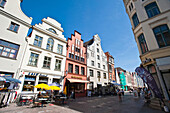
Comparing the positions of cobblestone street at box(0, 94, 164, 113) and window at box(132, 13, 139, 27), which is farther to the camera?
window at box(132, 13, 139, 27)

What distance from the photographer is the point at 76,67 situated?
19859 millimetres

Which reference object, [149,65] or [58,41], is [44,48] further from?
[149,65]

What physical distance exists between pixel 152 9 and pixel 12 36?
1924 cm

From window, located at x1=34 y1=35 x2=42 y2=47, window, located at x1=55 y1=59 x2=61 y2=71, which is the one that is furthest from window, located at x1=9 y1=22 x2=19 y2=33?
window, located at x1=55 y1=59 x2=61 y2=71

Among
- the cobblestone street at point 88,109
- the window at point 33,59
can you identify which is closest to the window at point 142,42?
the cobblestone street at point 88,109

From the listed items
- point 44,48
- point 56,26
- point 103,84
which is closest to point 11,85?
point 44,48

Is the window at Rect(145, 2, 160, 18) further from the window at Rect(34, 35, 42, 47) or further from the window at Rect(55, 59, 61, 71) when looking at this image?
the window at Rect(34, 35, 42, 47)

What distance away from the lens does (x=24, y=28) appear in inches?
515

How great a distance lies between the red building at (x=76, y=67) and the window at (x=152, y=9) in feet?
49.9

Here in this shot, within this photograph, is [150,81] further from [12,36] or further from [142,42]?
[12,36]

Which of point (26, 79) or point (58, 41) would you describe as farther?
point (58, 41)

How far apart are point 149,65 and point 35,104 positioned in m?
13.6

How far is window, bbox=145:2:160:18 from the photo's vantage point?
30.9 feet

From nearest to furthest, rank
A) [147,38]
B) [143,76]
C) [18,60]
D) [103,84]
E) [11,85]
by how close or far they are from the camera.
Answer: [143,76] → [147,38] → [11,85] → [18,60] → [103,84]
